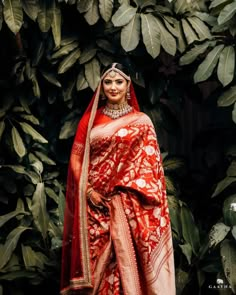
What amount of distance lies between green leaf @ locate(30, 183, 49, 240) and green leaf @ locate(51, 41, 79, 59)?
716 millimetres

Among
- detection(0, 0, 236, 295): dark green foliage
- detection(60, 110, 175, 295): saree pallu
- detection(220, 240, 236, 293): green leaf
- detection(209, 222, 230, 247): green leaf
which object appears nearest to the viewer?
detection(60, 110, 175, 295): saree pallu

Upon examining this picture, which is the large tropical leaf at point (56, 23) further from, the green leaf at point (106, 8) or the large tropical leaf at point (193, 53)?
the large tropical leaf at point (193, 53)

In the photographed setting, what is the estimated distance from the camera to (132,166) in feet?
9.05

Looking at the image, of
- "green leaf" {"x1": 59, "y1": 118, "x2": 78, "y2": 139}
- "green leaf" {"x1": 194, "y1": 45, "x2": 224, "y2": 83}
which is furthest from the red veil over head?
"green leaf" {"x1": 59, "y1": 118, "x2": 78, "y2": 139}

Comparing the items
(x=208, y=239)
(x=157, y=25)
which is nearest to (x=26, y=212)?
(x=208, y=239)

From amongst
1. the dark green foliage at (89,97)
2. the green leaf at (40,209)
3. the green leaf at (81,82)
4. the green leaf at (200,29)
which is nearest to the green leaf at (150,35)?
the dark green foliage at (89,97)

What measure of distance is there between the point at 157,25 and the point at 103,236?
1257 millimetres

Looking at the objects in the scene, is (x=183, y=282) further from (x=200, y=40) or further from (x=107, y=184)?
(x=200, y=40)

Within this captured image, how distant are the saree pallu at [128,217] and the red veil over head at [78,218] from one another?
3 centimetres

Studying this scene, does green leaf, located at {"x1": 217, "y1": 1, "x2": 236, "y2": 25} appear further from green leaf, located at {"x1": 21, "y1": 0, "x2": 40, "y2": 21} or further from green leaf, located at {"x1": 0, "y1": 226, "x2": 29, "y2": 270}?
green leaf, located at {"x1": 0, "y1": 226, "x2": 29, "y2": 270}

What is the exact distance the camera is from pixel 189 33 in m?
3.60

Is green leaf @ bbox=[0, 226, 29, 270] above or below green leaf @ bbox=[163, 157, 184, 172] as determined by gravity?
below

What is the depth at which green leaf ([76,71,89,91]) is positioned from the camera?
3557 mm

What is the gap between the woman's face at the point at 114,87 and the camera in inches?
110
